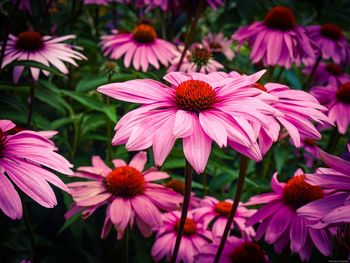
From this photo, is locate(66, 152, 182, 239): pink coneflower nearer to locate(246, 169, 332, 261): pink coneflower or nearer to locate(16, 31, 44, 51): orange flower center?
locate(246, 169, 332, 261): pink coneflower

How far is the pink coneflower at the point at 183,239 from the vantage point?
1061 mm

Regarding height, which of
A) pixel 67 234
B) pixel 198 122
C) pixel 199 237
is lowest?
pixel 67 234

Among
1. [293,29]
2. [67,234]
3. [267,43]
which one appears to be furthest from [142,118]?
[293,29]

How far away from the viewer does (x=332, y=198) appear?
0.69 metres

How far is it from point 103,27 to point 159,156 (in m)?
2.39

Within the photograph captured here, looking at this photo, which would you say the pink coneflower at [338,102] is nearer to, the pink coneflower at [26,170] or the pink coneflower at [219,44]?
the pink coneflower at [219,44]

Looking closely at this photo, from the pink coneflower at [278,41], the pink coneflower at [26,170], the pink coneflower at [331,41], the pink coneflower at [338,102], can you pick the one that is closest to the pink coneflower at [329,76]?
the pink coneflower at [331,41]

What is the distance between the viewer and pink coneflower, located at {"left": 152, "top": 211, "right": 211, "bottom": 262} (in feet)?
3.48

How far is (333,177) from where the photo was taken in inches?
28.0

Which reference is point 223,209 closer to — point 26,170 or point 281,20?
point 26,170

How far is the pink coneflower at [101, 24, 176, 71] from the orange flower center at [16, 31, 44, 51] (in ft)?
1.00

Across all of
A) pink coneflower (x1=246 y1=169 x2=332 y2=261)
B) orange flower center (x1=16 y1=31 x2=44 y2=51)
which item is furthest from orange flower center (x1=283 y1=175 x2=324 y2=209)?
orange flower center (x1=16 y1=31 x2=44 y2=51)

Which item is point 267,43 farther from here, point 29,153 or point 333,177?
point 29,153

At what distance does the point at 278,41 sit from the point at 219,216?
2.19 feet
